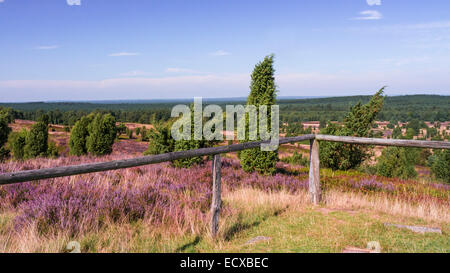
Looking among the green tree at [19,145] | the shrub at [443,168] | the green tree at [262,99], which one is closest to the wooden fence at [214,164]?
the green tree at [262,99]

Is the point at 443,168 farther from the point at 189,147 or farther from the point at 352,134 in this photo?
the point at 189,147

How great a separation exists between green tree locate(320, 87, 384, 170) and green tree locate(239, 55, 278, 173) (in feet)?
27.2

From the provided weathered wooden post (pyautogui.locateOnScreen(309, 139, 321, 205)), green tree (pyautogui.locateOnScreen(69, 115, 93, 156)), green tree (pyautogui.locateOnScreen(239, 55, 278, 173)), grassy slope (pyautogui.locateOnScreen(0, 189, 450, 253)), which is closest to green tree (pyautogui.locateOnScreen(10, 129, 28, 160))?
green tree (pyautogui.locateOnScreen(69, 115, 93, 156))

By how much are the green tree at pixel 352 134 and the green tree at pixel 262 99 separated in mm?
8288

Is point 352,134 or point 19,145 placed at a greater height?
point 352,134

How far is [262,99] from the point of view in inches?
384

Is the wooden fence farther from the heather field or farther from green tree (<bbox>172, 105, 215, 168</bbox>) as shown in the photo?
green tree (<bbox>172, 105, 215, 168</bbox>)

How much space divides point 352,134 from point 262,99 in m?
11.0

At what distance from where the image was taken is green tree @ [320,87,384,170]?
16.9m

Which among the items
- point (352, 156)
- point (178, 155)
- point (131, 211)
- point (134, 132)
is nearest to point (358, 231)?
point (178, 155)

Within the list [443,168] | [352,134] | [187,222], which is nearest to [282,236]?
[187,222]

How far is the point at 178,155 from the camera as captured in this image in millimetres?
3396

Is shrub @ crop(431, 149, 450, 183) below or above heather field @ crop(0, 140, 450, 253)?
below
